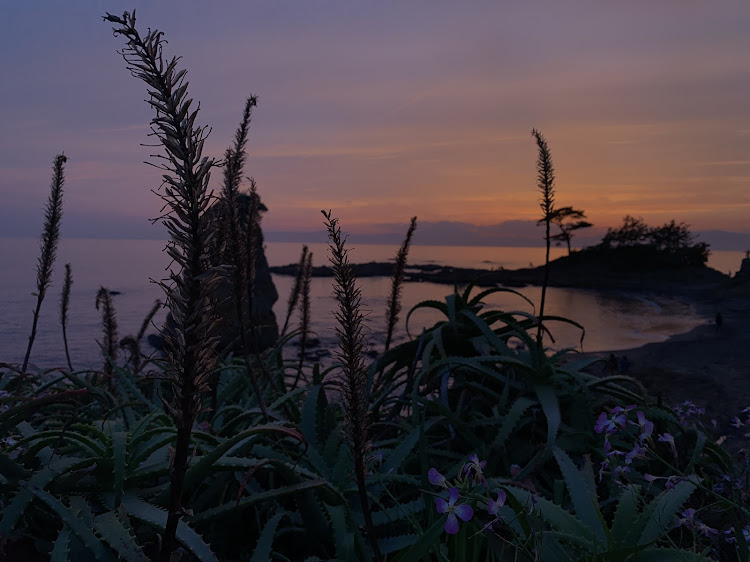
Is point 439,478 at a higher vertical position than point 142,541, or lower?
higher

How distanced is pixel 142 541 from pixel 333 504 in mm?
684

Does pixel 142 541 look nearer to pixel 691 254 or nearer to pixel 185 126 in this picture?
pixel 185 126

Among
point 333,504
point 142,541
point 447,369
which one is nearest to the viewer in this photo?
point 142,541

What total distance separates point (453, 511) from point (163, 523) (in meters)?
0.85

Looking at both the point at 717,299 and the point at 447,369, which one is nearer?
the point at 447,369

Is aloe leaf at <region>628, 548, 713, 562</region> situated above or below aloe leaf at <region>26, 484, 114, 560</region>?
below

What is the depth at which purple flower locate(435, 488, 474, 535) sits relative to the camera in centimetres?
139

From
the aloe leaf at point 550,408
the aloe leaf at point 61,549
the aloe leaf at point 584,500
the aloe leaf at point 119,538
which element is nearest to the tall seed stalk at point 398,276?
the aloe leaf at point 550,408

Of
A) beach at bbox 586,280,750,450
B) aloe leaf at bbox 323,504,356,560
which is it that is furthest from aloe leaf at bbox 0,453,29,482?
beach at bbox 586,280,750,450

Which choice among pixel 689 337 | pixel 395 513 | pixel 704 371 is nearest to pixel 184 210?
pixel 395 513

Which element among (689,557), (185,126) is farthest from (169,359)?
(689,557)

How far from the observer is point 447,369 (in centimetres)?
320

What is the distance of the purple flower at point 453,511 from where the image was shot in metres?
1.39

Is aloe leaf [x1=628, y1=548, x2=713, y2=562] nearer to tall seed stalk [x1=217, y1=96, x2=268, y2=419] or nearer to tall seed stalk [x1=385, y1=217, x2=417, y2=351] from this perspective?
tall seed stalk [x1=217, y1=96, x2=268, y2=419]
